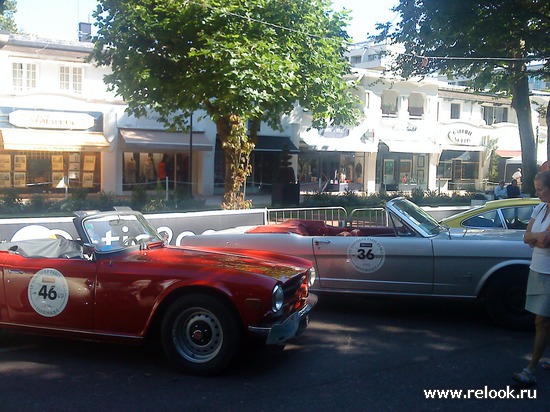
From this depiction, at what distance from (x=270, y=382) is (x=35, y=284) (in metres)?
2.36

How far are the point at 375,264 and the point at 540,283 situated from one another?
8.06 ft

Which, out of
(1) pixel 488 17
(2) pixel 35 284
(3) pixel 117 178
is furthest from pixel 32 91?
(2) pixel 35 284

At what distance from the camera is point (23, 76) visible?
83.4 ft

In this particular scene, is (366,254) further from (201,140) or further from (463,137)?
(463,137)

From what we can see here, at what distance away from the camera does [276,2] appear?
15227mm

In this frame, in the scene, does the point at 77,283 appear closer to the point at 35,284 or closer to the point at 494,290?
the point at 35,284

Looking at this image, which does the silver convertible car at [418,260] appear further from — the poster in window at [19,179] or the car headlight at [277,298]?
the poster in window at [19,179]

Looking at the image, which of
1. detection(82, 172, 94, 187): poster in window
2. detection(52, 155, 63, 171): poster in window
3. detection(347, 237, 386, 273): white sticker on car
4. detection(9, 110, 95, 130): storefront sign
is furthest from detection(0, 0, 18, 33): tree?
detection(347, 237, 386, 273): white sticker on car

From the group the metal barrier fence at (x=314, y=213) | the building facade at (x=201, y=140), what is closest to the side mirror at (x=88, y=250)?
the metal barrier fence at (x=314, y=213)

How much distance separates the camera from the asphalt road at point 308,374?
15.1 ft

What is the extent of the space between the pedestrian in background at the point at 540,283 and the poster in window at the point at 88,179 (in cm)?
2491

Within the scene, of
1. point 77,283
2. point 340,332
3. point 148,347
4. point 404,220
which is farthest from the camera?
point 404,220

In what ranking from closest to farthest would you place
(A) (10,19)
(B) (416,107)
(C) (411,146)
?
1. (C) (411,146)
2. (B) (416,107)
3. (A) (10,19)

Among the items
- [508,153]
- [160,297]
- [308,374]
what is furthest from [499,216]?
[508,153]
